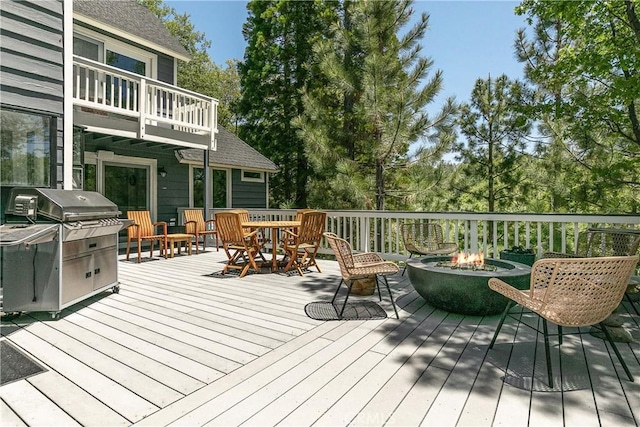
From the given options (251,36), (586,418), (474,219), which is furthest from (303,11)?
(586,418)

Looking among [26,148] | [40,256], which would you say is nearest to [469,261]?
[40,256]

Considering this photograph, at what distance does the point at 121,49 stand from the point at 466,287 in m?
9.09

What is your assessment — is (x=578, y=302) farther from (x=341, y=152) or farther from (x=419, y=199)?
(x=341, y=152)

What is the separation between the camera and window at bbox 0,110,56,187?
3840 mm

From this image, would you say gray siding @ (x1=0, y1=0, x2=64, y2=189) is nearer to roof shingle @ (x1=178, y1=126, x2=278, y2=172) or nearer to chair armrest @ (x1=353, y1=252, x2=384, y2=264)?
chair armrest @ (x1=353, y1=252, x2=384, y2=264)

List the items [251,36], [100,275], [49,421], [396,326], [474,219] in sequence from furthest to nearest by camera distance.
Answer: [251,36] → [474,219] → [100,275] → [396,326] → [49,421]

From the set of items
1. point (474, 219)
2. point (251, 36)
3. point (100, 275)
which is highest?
point (251, 36)

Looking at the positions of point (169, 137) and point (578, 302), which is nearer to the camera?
point (578, 302)

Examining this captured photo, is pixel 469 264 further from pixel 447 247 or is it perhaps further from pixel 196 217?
pixel 196 217

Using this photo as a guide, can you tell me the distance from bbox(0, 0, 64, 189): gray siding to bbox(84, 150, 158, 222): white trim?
3745 mm

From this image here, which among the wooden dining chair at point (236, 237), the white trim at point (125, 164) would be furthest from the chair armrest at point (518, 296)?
the white trim at point (125, 164)

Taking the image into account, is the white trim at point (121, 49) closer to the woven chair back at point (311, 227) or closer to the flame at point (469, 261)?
the woven chair back at point (311, 227)

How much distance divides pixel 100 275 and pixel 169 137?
4.40 meters

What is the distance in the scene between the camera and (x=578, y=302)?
2.14 m
